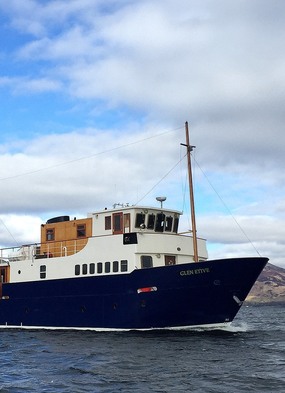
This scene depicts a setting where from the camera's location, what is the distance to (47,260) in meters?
32.8

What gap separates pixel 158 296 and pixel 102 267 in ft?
14.2

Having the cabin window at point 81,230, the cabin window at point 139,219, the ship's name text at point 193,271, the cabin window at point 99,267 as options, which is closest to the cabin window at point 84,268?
the cabin window at point 99,267

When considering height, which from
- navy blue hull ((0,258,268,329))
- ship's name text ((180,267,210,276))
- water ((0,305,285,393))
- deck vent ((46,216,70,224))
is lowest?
water ((0,305,285,393))

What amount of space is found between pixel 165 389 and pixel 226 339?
1056 cm

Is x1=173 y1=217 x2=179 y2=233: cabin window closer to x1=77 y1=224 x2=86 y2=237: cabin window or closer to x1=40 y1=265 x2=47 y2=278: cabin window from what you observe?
x1=77 y1=224 x2=86 y2=237: cabin window

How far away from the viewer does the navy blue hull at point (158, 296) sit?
26.8 m

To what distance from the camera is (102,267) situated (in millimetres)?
30078

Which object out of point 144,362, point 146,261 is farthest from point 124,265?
point 144,362

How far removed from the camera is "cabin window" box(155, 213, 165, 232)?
3181 cm

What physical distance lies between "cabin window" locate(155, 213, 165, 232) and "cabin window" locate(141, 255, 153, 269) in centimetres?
269

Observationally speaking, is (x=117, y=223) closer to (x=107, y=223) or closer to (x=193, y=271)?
(x=107, y=223)

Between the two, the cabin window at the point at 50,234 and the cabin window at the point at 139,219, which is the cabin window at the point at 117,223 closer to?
the cabin window at the point at 139,219

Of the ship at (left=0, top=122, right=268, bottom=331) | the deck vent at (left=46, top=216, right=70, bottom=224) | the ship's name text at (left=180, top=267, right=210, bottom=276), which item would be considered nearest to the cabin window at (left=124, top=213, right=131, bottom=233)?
the ship at (left=0, top=122, right=268, bottom=331)

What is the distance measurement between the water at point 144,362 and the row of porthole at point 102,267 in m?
3.65
